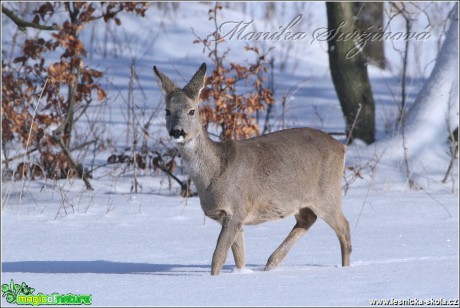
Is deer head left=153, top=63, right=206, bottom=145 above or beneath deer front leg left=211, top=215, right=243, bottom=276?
above

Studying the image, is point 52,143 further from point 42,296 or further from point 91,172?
point 42,296

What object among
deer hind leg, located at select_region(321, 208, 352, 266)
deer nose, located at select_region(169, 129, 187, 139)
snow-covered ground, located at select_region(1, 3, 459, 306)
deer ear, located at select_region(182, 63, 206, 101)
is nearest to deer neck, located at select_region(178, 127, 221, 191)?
deer nose, located at select_region(169, 129, 187, 139)

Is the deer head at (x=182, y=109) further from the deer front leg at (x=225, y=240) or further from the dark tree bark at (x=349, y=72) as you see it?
the dark tree bark at (x=349, y=72)

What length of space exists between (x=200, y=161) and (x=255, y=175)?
430 millimetres

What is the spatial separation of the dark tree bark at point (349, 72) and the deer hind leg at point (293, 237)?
5714 mm

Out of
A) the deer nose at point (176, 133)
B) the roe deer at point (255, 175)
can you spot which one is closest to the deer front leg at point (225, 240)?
the roe deer at point (255, 175)

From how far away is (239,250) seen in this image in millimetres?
7137

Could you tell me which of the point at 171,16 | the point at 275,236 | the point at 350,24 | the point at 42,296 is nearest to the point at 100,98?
Result: the point at 275,236

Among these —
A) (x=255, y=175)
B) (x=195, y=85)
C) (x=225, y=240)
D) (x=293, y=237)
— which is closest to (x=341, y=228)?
(x=293, y=237)

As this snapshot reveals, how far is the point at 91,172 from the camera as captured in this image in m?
11.9

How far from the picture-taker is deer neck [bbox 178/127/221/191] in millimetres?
6984

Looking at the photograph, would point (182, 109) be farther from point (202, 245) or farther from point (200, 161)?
point (202, 245)

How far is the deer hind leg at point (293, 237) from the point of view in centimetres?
717

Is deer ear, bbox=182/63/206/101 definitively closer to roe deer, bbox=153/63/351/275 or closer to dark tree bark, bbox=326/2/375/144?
roe deer, bbox=153/63/351/275
